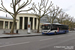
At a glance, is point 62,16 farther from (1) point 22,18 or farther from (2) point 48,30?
(2) point 48,30

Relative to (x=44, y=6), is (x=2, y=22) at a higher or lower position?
lower

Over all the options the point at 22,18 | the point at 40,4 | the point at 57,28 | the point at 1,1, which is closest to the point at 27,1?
the point at 1,1

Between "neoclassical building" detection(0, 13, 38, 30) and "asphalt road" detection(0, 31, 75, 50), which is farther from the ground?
"neoclassical building" detection(0, 13, 38, 30)

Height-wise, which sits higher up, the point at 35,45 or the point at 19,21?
the point at 19,21

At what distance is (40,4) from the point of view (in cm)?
2680

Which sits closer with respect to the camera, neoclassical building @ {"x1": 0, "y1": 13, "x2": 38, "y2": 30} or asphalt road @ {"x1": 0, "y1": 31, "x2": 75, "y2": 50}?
asphalt road @ {"x1": 0, "y1": 31, "x2": 75, "y2": 50}

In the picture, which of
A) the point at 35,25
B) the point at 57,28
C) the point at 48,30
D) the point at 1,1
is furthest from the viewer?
the point at 35,25

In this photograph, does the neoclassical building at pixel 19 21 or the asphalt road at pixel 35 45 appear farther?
the neoclassical building at pixel 19 21

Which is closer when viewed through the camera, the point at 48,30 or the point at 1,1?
the point at 1,1

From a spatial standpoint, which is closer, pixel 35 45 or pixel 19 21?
pixel 35 45

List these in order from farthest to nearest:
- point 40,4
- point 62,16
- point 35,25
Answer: point 35,25 < point 62,16 < point 40,4

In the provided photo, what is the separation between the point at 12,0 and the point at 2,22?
3216cm

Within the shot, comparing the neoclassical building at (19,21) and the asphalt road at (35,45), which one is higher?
the neoclassical building at (19,21)

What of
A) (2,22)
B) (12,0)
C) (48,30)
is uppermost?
(12,0)
